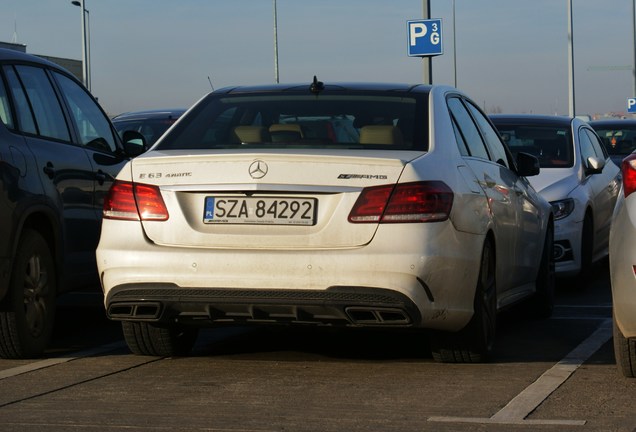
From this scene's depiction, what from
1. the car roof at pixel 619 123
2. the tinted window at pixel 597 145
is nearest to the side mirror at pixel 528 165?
the tinted window at pixel 597 145

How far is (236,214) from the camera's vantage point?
687 centimetres

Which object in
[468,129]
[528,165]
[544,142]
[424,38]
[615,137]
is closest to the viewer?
[468,129]

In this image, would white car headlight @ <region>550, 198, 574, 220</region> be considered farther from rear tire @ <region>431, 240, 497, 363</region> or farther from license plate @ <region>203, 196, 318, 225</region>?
license plate @ <region>203, 196, 318, 225</region>

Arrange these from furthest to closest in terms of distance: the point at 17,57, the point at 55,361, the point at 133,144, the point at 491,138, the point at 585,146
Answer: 1. the point at 585,146
2. the point at 133,144
3. the point at 491,138
4. the point at 17,57
5. the point at 55,361

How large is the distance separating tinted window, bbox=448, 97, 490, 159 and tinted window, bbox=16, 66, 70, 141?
242cm

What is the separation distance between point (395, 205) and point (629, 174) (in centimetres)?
109

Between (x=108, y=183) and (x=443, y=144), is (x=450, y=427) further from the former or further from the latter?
(x=108, y=183)

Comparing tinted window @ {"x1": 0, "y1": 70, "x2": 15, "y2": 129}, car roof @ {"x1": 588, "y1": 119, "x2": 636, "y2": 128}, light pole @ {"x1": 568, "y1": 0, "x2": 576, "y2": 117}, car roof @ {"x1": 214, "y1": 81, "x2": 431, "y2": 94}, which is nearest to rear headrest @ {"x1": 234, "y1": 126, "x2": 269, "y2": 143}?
car roof @ {"x1": 214, "y1": 81, "x2": 431, "y2": 94}

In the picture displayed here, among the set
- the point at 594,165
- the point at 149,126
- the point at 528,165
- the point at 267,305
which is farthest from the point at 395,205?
the point at 149,126

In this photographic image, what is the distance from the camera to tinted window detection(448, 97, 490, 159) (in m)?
8.05

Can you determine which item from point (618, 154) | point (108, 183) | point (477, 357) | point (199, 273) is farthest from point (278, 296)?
point (618, 154)

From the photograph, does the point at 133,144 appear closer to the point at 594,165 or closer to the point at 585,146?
the point at 594,165

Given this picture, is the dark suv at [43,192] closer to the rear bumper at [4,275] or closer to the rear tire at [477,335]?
the rear bumper at [4,275]

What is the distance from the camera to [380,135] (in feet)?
23.9
